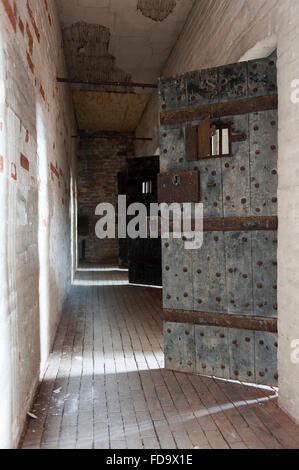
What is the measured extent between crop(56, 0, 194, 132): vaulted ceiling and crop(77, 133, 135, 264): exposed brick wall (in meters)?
2.97

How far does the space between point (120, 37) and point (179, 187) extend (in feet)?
9.83

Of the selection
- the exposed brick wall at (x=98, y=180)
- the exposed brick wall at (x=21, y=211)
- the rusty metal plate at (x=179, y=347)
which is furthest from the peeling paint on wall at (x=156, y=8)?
the exposed brick wall at (x=98, y=180)

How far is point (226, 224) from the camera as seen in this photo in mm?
2463

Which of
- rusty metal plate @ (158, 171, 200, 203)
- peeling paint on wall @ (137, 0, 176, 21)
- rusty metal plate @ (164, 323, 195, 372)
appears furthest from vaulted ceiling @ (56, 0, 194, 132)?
rusty metal plate @ (164, 323, 195, 372)

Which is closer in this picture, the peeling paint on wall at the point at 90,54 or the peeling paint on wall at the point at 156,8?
the peeling paint on wall at the point at 156,8

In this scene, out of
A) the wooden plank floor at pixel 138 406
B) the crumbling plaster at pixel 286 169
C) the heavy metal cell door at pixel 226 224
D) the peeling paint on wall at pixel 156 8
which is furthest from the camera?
the peeling paint on wall at pixel 156 8

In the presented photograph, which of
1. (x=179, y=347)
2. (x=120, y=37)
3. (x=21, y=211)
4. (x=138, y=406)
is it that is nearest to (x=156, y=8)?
(x=120, y=37)

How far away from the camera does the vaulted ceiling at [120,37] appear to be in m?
4.04

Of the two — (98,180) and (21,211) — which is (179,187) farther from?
(98,180)

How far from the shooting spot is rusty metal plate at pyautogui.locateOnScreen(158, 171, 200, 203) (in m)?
2.54

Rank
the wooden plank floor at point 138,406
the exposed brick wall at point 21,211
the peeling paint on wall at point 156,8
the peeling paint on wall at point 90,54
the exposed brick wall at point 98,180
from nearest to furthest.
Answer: the exposed brick wall at point 21,211 → the wooden plank floor at point 138,406 → the peeling paint on wall at point 156,8 → the peeling paint on wall at point 90,54 → the exposed brick wall at point 98,180

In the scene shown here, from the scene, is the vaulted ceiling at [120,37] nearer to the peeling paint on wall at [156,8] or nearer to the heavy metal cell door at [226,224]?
the peeling paint on wall at [156,8]

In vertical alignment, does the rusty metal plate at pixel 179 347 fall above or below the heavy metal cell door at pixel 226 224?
below

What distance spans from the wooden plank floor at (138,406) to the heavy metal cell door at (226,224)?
0.73ft
